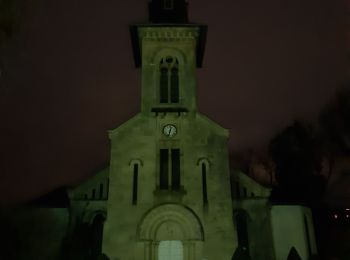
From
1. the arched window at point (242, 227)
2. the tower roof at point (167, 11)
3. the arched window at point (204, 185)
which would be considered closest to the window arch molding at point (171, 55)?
the tower roof at point (167, 11)

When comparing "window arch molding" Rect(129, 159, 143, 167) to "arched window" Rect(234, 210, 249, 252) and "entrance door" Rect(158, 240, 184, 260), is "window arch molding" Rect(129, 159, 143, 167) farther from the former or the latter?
"arched window" Rect(234, 210, 249, 252)

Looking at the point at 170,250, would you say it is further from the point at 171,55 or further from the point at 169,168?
the point at 171,55

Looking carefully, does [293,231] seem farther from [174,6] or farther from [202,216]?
[174,6]

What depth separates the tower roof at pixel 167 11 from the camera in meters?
29.6

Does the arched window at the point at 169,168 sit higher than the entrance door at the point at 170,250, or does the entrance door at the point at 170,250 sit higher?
the arched window at the point at 169,168

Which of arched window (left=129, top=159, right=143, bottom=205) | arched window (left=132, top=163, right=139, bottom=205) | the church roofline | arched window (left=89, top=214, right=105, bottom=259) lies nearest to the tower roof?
the church roofline

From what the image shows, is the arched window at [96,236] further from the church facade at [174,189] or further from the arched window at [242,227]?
the arched window at [242,227]

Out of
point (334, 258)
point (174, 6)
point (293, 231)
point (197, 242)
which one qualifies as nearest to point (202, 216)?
point (197, 242)

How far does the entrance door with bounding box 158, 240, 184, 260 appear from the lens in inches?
966

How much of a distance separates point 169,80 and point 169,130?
3.93 meters

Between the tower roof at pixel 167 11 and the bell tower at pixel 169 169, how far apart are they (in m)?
0.15

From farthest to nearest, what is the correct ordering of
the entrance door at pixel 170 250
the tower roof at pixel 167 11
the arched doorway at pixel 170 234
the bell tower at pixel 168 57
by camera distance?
the tower roof at pixel 167 11 → the bell tower at pixel 168 57 → the entrance door at pixel 170 250 → the arched doorway at pixel 170 234

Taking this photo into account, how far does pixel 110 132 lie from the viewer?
26.6 metres

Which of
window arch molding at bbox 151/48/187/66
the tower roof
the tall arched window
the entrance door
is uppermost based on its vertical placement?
the tower roof
